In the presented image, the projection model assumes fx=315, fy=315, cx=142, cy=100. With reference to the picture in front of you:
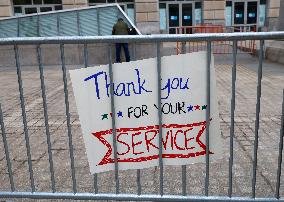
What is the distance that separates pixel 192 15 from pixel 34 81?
1558cm

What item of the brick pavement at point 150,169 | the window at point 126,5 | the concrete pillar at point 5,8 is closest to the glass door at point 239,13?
the window at point 126,5

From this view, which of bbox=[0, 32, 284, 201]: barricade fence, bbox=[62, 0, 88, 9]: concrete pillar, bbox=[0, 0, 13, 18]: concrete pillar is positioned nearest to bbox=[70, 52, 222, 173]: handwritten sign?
bbox=[0, 32, 284, 201]: barricade fence

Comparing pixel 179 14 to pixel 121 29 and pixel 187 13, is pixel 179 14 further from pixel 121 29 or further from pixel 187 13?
pixel 121 29

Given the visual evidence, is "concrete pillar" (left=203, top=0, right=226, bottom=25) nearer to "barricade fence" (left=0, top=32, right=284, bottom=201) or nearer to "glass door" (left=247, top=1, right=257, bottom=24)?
"glass door" (left=247, top=1, right=257, bottom=24)

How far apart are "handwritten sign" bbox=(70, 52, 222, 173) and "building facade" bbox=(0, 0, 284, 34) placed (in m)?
19.7

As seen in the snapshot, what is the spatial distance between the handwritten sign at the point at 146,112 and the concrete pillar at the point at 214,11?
20.6 m

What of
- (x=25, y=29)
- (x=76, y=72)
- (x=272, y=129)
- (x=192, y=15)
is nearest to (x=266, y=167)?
(x=272, y=129)

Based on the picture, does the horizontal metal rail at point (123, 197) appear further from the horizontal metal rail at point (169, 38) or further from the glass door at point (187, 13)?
the glass door at point (187, 13)

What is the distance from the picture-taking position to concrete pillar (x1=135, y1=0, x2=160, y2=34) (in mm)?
21422

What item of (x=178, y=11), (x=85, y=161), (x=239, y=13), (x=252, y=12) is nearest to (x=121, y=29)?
(x=85, y=161)

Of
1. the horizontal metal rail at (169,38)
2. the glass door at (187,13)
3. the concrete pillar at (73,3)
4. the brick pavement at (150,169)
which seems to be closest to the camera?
the horizontal metal rail at (169,38)

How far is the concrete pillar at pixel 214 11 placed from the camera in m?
21.7

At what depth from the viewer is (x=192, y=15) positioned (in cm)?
2248

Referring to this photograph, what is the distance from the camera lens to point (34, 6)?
73.3 feet
